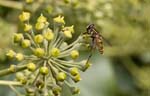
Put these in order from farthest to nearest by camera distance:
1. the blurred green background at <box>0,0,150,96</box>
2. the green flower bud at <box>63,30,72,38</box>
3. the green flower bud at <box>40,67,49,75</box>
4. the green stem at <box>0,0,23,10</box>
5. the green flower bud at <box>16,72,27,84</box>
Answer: the green stem at <box>0,0,23,10</box>, the blurred green background at <box>0,0,150,96</box>, the green flower bud at <box>63,30,72,38</box>, the green flower bud at <box>16,72,27,84</box>, the green flower bud at <box>40,67,49,75</box>

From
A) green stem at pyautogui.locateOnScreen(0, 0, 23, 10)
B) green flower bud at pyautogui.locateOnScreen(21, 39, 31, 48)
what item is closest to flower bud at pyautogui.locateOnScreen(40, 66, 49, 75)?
green flower bud at pyautogui.locateOnScreen(21, 39, 31, 48)

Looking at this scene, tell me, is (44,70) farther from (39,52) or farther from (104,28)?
(104,28)

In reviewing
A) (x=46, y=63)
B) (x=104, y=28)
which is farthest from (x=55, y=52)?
(x=104, y=28)

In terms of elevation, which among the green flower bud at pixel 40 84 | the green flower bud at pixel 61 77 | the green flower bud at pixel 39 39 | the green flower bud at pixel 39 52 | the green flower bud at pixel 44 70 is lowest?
the green flower bud at pixel 40 84

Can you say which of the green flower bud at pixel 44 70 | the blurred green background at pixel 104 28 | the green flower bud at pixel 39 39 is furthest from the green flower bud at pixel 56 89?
the blurred green background at pixel 104 28

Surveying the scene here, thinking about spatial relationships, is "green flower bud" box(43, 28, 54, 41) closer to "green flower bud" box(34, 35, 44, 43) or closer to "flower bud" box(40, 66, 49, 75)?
"green flower bud" box(34, 35, 44, 43)

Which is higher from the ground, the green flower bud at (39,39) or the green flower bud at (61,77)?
the green flower bud at (39,39)

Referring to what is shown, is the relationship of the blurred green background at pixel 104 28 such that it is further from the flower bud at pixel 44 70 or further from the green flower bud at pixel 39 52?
the flower bud at pixel 44 70
